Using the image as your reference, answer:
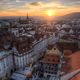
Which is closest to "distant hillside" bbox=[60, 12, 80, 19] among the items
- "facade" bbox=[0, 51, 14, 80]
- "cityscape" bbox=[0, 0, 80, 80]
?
"cityscape" bbox=[0, 0, 80, 80]

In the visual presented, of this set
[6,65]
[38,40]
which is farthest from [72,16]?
[6,65]

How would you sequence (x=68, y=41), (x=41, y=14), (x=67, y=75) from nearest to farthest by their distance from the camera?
(x=67, y=75), (x=41, y=14), (x=68, y=41)

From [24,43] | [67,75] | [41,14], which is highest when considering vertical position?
[41,14]

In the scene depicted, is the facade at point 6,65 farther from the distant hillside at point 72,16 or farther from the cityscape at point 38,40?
the distant hillside at point 72,16

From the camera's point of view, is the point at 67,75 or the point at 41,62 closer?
the point at 67,75

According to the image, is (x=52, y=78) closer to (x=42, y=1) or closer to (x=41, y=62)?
(x=41, y=62)

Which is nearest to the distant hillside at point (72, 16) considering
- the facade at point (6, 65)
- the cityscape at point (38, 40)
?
the cityscape at point (38, 40)

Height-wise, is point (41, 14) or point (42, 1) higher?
point (42, 1)

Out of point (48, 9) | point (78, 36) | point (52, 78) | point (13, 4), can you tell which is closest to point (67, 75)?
point (52, 78)

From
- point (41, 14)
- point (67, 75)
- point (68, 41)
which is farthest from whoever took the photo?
point (68, 41)
